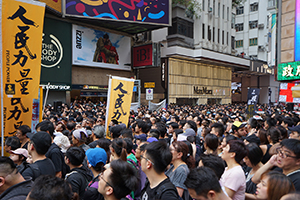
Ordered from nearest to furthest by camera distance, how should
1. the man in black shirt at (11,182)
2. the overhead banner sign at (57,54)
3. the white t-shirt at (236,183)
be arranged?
the man in black shirt at (11,182) < the white t-shirt at (236,183) < the overhead banner sign at (57,54)

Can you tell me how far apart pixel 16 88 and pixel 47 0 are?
50.8ft

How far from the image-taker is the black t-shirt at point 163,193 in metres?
2.15

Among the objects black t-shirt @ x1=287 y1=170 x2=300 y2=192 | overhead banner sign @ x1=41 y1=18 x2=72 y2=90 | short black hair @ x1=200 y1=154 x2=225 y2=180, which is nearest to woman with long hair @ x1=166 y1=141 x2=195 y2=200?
short black hair @ x1=200 y1=154 x2=225 y2=180

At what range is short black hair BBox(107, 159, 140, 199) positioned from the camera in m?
2.12

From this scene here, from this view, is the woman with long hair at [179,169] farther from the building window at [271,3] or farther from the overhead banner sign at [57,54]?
the building window at [271,3]

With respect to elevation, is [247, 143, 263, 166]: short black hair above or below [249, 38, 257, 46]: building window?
below

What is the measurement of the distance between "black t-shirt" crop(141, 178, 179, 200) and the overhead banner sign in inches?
736

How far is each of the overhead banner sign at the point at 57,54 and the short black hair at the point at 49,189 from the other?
61.7ft

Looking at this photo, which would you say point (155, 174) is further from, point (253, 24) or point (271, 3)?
point (271, 3)

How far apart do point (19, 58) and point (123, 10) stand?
680 inches

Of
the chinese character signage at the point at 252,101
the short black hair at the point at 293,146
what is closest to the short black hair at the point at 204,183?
the short black hair at the point at 293,146

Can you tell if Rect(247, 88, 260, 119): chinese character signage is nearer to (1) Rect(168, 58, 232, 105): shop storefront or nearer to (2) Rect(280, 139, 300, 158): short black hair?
(2) Rect(280, 139, 300, 158): short black hair

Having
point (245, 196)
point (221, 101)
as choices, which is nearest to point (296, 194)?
point (245, 196)

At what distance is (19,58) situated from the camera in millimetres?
5020
